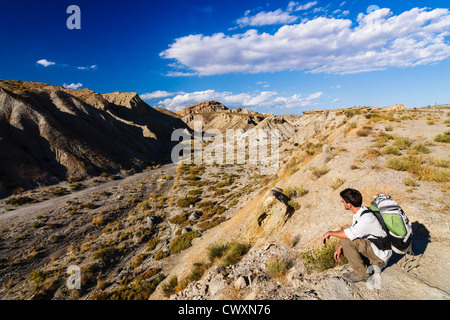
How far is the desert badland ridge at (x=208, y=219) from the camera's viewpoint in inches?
224

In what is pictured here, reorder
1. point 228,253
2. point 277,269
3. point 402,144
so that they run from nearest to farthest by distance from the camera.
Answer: point 277,269 < point 228,253 < point 402,144

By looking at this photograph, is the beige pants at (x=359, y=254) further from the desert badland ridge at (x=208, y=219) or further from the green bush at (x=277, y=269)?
the green bush at (x=277, y=269)

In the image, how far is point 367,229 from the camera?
13.2 ft

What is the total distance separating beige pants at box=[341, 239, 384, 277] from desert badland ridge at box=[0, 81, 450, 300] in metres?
0.43

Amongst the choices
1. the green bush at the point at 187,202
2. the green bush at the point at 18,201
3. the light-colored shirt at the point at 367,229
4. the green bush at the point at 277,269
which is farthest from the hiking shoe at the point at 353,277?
the green bush at the point at 18,201

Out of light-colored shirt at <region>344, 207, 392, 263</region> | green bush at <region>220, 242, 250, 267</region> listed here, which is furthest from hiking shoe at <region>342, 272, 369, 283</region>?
green bush at <region>220, 242, 250, 267</region>

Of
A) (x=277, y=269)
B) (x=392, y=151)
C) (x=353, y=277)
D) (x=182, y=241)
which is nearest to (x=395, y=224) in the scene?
(x=353, y=277)

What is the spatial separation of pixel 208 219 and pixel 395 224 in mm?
17552

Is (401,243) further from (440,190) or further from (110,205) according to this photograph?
(110,205)

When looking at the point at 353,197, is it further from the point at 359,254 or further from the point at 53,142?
the point at 53,142

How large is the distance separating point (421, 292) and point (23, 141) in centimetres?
4928
